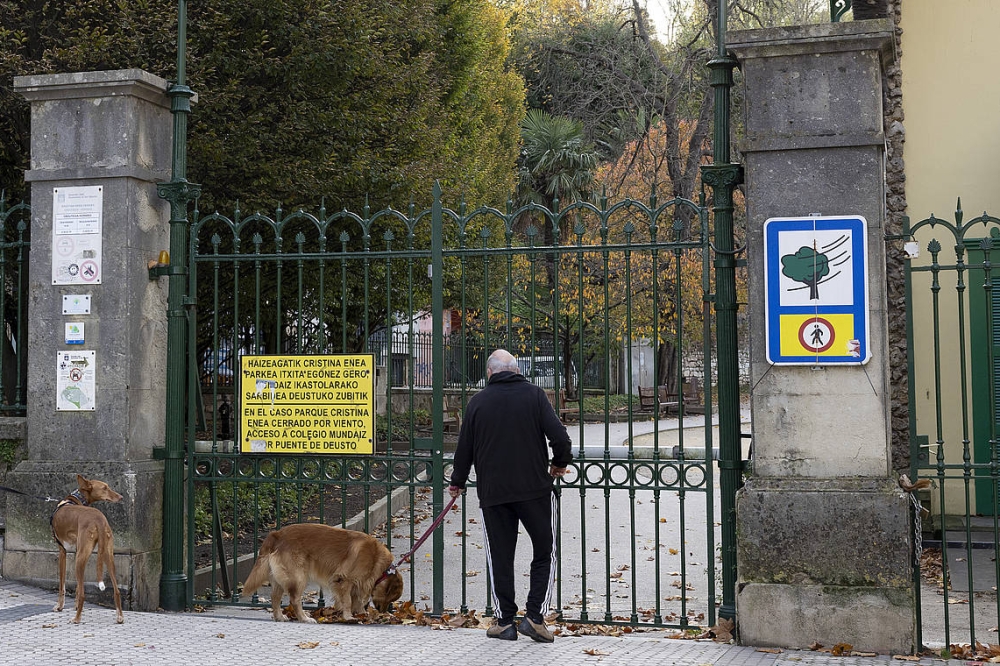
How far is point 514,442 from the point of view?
252 inches

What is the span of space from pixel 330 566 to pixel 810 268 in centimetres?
359

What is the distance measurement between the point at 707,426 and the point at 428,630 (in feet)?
7.22

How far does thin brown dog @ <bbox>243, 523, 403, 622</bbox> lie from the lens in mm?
6934

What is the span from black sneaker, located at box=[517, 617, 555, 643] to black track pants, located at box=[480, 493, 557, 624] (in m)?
0.04

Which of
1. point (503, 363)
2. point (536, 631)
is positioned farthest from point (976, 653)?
point (503, 363)

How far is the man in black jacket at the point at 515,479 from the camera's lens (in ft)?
21.0

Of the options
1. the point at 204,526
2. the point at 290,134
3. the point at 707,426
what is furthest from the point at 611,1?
the point at 707,426

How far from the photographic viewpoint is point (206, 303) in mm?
12555

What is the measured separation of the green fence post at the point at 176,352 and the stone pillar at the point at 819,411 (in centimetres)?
394

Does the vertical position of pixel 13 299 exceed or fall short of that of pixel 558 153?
it falls short

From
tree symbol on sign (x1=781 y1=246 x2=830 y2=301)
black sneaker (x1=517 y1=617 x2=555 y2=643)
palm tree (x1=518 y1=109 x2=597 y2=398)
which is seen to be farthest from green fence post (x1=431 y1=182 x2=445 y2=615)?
palm tree (x1=518 y1=109 x2=597 y2=398)

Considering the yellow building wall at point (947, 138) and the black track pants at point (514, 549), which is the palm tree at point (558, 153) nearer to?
the yellow building wall at point (947, 138)

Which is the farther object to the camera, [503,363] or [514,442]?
[503,363]

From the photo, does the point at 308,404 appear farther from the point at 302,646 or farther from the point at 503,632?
the point at 503,632
